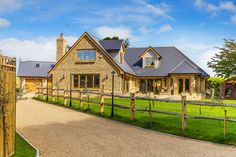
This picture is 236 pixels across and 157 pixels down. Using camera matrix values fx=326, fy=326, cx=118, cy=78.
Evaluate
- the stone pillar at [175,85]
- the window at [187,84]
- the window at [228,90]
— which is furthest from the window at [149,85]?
the window at [228,90]

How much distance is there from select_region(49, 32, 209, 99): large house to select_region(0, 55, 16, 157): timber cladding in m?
25.3

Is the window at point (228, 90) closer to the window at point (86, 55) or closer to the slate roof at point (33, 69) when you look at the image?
the window at point (86, 55)

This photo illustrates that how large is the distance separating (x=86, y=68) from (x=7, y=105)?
28.6 m

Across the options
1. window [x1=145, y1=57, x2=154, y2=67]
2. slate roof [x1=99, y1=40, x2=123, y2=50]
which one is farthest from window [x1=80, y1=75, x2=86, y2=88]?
window [x1=145, y1=57, x2=154, y2=67]

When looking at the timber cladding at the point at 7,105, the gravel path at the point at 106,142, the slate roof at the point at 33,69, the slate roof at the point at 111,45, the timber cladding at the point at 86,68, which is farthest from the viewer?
the slate roof at the point at 33,69

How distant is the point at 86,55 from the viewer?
36.4 m

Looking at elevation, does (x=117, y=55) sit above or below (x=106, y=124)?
above

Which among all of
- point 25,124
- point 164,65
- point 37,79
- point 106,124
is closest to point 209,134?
point 106,124

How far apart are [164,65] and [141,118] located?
78.5 ft

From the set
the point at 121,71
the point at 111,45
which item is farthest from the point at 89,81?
the point at 111,45

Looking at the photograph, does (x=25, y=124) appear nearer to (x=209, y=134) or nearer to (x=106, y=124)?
(x=106, y=124)

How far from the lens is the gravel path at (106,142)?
9.55m

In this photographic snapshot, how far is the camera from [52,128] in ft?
47.1

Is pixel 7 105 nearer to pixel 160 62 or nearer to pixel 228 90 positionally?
pixel 160 62
